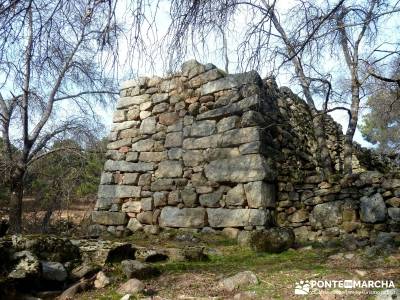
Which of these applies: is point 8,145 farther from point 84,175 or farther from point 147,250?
point 147,250

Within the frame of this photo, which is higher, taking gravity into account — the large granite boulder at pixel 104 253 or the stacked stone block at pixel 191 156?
the stacked stone block at pixel 191 156

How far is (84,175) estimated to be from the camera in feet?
33.4

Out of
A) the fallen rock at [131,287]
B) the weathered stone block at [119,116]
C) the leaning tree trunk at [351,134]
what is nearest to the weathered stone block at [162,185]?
the weathered stone block at [119,116]

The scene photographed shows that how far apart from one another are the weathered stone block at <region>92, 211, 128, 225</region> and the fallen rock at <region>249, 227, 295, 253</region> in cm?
223

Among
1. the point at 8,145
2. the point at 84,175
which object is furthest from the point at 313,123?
the point at 8,145

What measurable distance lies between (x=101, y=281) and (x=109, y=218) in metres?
2.76

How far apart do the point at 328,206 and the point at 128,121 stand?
335 centimetres

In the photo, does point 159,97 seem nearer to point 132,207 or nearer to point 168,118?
point 168,118

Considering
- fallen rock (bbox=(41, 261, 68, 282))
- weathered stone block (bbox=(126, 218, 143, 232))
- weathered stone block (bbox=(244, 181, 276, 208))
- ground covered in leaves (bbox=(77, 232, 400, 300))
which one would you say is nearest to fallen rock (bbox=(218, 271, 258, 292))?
ground covered in leaves (bbox=(77, 232, 400, 300))

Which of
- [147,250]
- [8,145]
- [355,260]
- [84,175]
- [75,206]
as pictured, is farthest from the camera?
[75,206]

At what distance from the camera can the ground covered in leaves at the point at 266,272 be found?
2.73 m

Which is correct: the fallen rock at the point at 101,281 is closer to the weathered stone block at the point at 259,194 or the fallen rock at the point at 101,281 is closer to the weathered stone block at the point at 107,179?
the weathered stone block at the point at 259,194

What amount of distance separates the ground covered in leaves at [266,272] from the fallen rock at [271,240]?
8cm

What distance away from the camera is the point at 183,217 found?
5105mm
